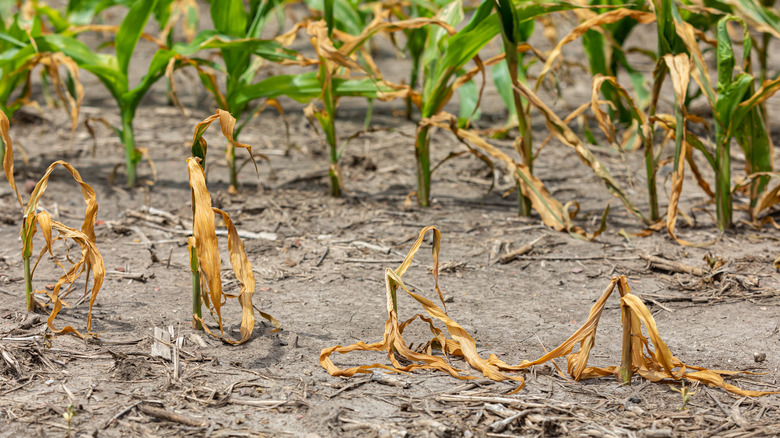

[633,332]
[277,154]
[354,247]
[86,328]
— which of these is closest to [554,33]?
[277,154]

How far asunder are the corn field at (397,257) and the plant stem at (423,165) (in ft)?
0.05

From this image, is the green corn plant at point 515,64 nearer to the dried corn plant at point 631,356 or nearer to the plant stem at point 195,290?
the dried corn plant at point 631,356

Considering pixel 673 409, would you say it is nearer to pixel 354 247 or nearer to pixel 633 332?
pixel 633 332

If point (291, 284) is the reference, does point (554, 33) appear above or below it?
above

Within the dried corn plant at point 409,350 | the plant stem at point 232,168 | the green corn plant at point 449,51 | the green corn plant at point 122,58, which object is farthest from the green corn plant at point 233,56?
the dried corn plant at point 409,350

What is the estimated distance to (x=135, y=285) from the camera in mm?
2123

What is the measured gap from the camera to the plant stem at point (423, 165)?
2785mm

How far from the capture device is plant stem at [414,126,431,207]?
9.14ft

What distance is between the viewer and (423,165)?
2.83 m

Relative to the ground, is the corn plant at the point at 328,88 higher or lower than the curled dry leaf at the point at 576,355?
higher

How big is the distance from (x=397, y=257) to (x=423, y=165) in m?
0.54

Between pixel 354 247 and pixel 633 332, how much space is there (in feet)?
3.75

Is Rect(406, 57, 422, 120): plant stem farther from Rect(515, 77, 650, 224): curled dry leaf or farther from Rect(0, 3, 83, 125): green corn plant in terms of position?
Rect(0, 3, 83, 125): green corn plant

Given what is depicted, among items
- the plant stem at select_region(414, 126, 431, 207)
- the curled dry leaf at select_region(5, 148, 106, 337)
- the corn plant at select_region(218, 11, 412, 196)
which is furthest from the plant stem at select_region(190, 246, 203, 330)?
the plant stem at select_region(414, 126, 431, 207)
